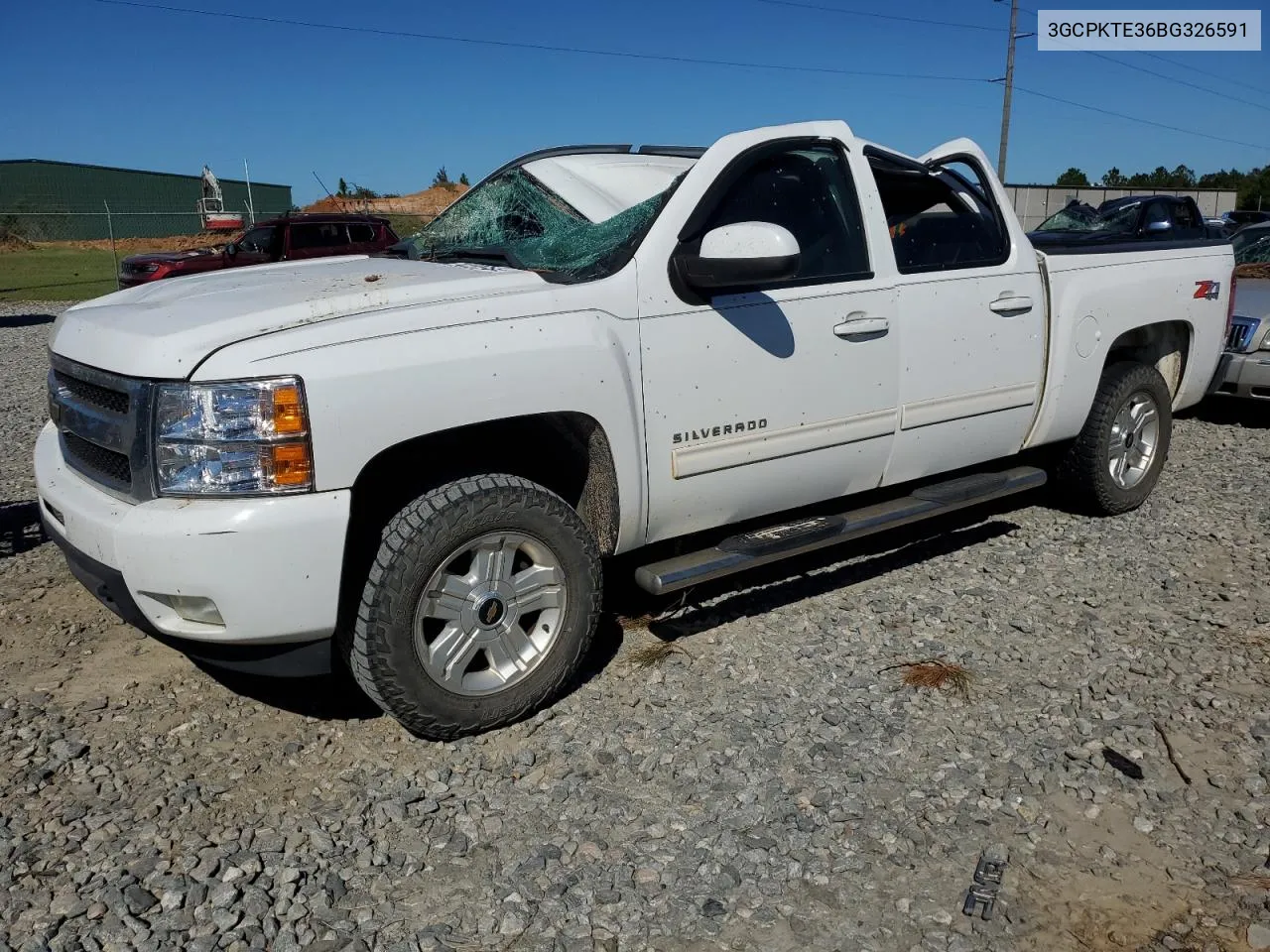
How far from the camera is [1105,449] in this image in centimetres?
547

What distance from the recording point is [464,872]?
2830 mm

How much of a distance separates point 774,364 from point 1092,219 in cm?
1316

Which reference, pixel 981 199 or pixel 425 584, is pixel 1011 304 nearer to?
pixel 981 199

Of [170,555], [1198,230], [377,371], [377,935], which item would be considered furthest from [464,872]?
[1198,230]

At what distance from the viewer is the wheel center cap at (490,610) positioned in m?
3.38

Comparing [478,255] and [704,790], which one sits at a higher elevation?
[478,255]

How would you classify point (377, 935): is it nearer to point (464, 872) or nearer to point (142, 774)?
point (464, 872)

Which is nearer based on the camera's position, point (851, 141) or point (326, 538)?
point (326, 538)

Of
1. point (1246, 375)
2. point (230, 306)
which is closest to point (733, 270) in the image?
point (230, 306)

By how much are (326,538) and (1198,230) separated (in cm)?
1431

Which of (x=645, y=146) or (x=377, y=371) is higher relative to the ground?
(x=645, y=146)

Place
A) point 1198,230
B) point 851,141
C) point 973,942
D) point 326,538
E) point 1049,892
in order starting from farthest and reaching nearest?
point 1198,230
point 851,141
point 326,538
point 1049,892
point 973,942

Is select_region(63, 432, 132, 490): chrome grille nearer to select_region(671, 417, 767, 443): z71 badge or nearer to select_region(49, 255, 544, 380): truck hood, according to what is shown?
select_region(49, 255, 544, 380): truck hood

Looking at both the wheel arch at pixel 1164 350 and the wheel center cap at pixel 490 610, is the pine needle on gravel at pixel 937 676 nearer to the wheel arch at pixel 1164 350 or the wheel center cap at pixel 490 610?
the wheel center cap at pixel 490 610
